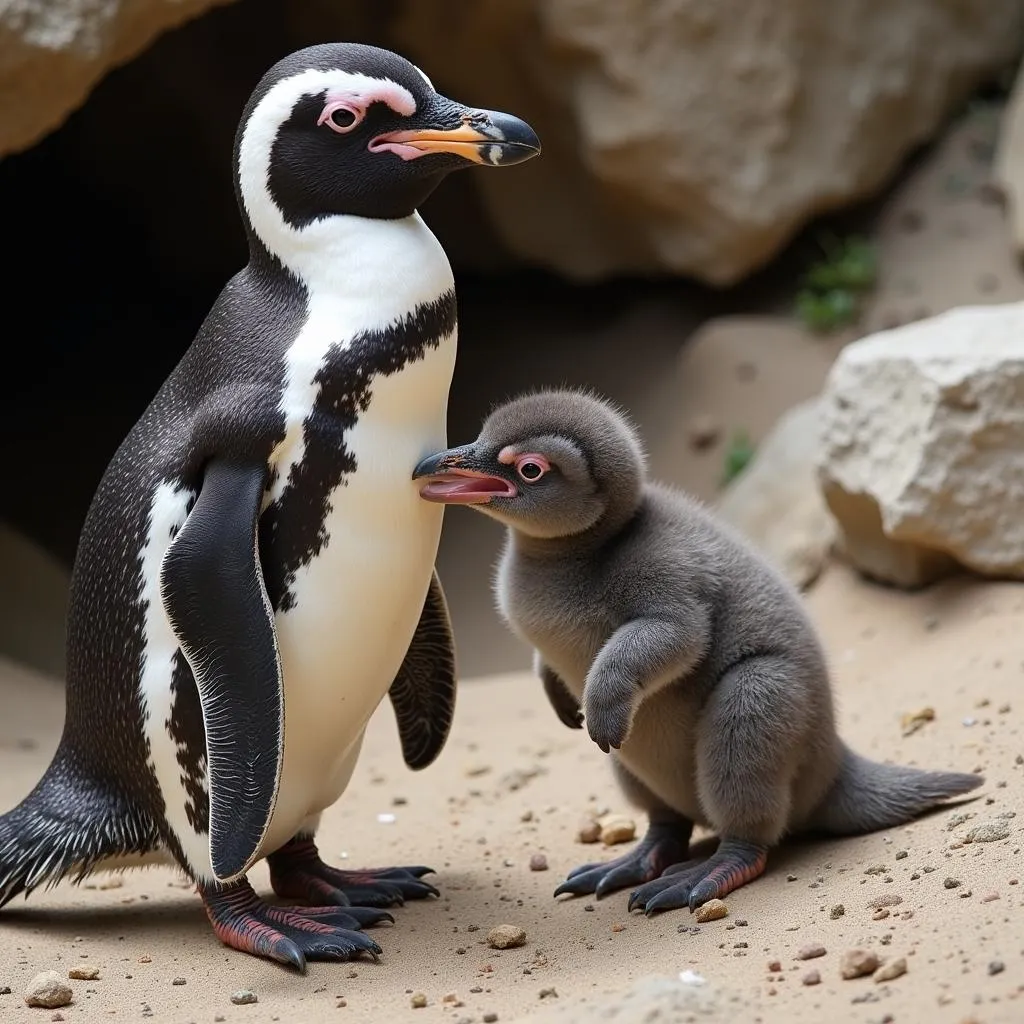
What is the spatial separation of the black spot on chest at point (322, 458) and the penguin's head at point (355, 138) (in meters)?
0.28

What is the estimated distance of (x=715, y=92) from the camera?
6398 mm

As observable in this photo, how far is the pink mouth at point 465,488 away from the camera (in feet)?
9.71

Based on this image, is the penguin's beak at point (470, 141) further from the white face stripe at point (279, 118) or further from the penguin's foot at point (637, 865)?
the penguin's foot at point (637, 865)

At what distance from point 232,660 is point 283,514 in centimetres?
29

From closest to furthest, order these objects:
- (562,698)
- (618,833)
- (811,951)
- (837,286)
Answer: (811,951) < (562,698) < (618,833) < (837,286)

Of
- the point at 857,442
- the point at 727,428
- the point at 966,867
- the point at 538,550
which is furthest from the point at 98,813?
the point at 727,428

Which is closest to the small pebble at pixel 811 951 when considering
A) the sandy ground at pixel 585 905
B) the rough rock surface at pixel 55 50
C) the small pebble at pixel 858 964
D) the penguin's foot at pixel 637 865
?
the sandy ground at pixel 585 905

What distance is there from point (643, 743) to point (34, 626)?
3356 mm

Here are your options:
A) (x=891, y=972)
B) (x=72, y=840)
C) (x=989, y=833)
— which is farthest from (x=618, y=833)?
(x=891, y=972)

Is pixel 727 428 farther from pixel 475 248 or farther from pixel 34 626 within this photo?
pixel 34 626

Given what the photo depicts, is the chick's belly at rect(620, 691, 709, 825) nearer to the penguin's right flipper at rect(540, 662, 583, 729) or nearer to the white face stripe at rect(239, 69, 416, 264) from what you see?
the penguin's right flipper at rect(540, 662, 583, 729)

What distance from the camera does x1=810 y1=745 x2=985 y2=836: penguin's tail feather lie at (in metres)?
3.19

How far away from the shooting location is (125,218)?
9.14 meters

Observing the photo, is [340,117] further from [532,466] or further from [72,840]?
[72,840]
